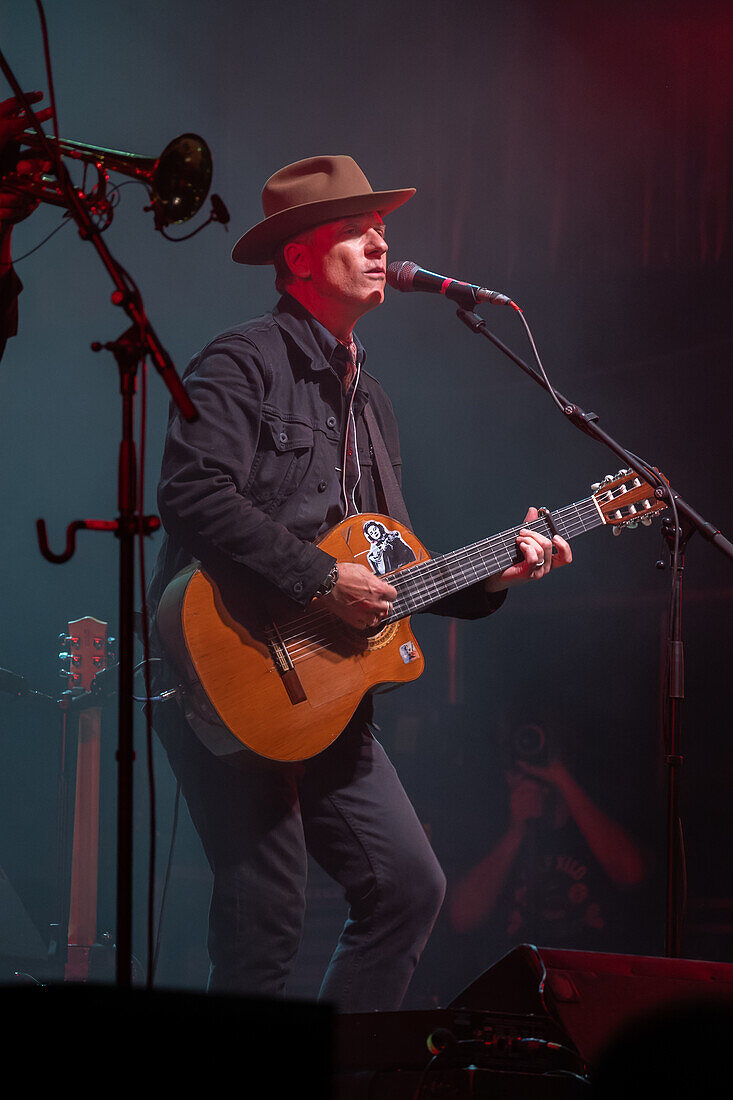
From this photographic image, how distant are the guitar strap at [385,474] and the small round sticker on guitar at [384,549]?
4.2 inches

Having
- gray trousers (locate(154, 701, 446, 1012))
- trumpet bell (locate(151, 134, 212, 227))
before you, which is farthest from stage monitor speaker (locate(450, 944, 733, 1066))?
trumpet bell (locate(151, 134, 212, 227))

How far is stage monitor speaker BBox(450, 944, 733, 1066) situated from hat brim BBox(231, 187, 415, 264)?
194 centimetres

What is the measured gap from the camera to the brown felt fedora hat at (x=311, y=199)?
2.70 metres

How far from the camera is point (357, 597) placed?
242cm

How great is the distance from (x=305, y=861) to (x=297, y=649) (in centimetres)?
52

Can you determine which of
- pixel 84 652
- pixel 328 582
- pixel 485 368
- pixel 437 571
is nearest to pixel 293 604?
pixel 328 582

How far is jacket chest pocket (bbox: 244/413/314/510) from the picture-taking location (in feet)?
8.31

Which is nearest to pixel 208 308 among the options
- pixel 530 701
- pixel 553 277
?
pixel 553 277

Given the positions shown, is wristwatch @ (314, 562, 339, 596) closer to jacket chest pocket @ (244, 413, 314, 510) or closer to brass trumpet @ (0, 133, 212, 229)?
jacket chest pocket @ (244, 413, 314, 510)

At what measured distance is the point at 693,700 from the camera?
391 cm

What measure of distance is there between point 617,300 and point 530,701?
1703mm

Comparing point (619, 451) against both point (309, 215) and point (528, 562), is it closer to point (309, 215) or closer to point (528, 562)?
point (528, 562)

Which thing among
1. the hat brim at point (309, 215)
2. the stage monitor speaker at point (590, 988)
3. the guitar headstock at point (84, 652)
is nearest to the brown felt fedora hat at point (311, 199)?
the hat brim at point (309, 215)

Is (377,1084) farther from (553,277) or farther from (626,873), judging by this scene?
(553,277)
